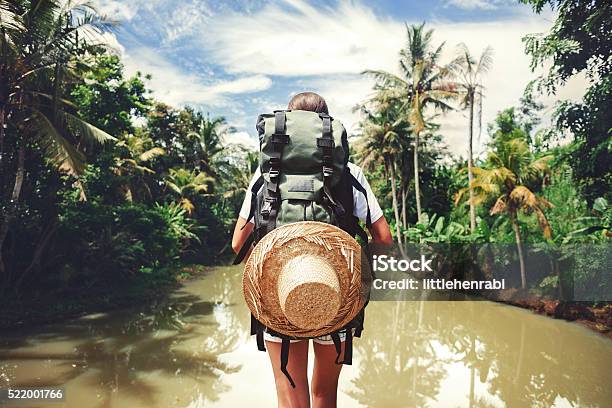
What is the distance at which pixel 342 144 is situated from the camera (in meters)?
1.31

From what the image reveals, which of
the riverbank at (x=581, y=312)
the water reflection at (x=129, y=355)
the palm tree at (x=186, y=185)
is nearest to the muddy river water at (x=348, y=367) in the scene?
the water reflection at (x=129, y=355)

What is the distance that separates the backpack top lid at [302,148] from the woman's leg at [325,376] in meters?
0.59

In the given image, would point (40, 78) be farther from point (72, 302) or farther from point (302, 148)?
point (302, 148)

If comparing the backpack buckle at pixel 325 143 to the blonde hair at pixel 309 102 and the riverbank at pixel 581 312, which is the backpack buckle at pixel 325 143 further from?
the riverbank at pixel 581 312

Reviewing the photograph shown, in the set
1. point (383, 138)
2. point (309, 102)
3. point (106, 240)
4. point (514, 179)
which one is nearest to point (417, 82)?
point (383, 138)

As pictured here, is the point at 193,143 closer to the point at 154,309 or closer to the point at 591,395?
the point at 154,309

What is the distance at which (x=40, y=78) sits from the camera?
8.62 meters

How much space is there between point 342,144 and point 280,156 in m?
0.18

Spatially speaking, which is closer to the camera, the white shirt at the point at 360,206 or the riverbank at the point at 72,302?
the white shirt at the point at 360,206

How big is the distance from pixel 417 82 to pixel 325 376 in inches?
657

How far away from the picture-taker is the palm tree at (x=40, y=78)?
778cm

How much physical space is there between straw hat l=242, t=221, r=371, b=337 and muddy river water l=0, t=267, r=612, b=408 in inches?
179

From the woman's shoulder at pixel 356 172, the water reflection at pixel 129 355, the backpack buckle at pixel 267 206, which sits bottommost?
the water reflection at pixel 129 355

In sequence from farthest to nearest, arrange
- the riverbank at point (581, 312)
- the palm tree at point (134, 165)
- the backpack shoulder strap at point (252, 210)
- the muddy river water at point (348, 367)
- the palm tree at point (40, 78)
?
the palm tree at point (134, 165), the riverbank at point (581, 312), the palm tree at point (40, 78), the muddy river water at point (348, 367), the backpack shoulder strap at point (252, 210)
